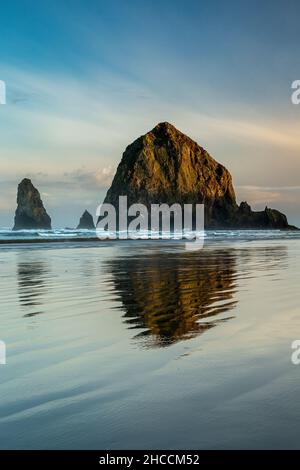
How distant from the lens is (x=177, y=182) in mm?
159625

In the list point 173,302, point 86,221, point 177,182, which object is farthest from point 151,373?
point 86,221

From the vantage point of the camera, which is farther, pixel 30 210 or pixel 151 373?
pixel 30 210

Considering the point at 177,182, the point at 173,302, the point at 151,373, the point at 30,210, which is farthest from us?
the point at 177,182

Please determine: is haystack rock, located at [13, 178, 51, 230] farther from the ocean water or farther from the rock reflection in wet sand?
the ocean water

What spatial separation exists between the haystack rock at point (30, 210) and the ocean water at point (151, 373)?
147619 mm

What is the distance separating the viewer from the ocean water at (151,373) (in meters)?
3.06

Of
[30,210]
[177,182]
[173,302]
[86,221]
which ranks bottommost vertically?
[173,302]

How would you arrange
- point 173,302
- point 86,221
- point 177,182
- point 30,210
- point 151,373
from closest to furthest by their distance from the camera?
point 151,373 < point 173,302 < point 30,210 < point 177,182 < point 86,221

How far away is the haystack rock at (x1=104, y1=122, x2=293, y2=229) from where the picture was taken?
153m

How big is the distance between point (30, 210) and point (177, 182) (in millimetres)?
49992

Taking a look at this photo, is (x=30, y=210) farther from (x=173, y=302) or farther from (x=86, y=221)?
(x=173, y=302)

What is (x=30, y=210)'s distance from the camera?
6068 inches

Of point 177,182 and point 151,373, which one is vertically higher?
point 177,182
